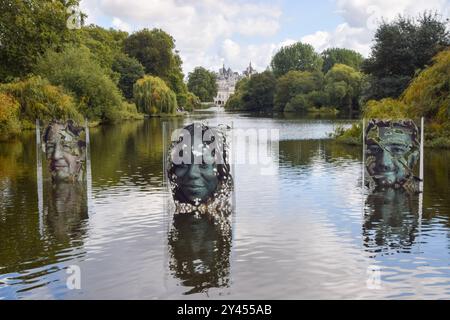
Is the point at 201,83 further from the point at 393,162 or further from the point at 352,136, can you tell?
the point at 393,162

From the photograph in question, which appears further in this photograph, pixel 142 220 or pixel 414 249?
pixel 142 220

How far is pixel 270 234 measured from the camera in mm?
11086

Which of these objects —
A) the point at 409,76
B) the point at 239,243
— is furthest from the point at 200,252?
the point at 409,76

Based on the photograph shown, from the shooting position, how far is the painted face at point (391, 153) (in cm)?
1547

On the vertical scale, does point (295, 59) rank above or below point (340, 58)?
above

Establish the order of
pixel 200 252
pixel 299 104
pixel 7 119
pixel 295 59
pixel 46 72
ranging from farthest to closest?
pixel 295 59 → pixel 299 104 → pixel 46 72 → pixel 7 119 → pixel 200 252

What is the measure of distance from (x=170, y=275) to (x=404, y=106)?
69.9ft

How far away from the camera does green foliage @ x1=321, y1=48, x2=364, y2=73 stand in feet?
400

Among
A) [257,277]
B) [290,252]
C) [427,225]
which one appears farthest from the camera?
[427,225]

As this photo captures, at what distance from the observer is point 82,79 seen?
1874 inches

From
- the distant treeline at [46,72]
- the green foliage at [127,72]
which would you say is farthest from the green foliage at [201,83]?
the distant treeline at [46,72]

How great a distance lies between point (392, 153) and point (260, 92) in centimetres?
9940
